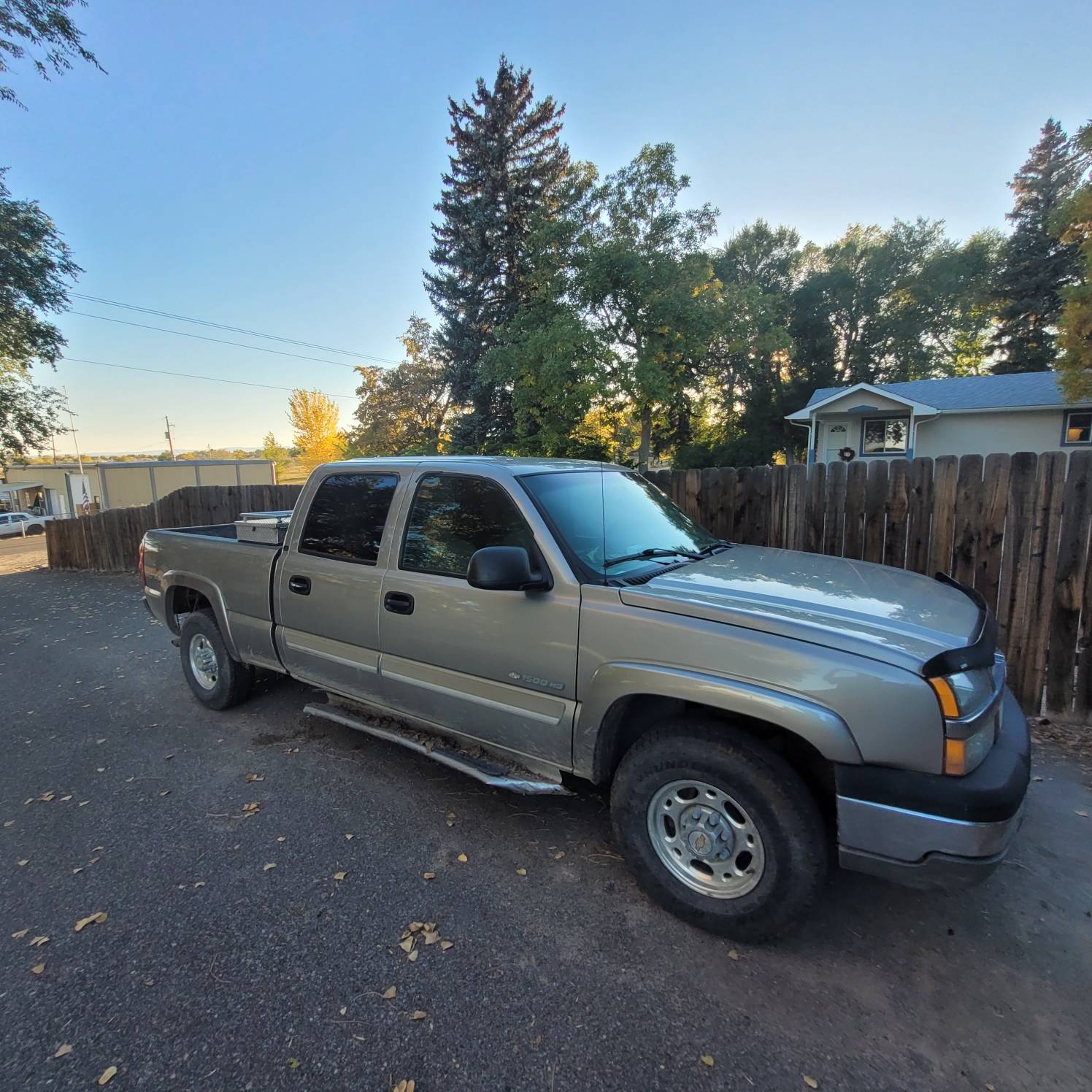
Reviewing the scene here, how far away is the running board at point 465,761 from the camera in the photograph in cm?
265

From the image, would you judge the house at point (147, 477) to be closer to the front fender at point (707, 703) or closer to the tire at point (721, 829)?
the front fender at point (707, 703)

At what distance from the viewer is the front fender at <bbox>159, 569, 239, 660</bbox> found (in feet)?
13.8

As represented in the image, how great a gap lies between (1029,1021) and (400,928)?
7.45ft

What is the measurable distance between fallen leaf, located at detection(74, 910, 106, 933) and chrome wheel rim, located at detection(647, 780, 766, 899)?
2.37 meters

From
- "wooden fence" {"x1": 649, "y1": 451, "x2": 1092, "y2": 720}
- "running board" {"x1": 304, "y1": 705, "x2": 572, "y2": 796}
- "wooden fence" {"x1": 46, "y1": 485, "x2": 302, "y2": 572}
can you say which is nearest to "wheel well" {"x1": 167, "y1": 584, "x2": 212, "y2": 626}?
"running board" {"x1": 304, "y1": 705, "x2": 572, "y2": 796}

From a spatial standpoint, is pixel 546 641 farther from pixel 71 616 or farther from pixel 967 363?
pixel 967 363

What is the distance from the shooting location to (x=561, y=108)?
23.3m

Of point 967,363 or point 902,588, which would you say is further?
point 967,363

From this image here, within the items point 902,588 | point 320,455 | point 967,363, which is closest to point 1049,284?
point 967,363

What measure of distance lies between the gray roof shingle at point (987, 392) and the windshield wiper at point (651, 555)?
71.2ft

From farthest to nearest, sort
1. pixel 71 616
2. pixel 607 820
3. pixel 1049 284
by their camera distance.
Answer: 1. pixel 1049 284
2. pixel 71 616
3. pixel 607 820

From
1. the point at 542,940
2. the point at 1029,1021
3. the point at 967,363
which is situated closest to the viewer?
the point at 1029,1021

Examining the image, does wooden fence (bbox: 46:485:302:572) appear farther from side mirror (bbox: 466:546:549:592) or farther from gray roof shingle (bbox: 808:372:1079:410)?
gray roof shingle (bbox: 808:372:1079:410)

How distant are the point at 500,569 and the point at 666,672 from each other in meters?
0.79
